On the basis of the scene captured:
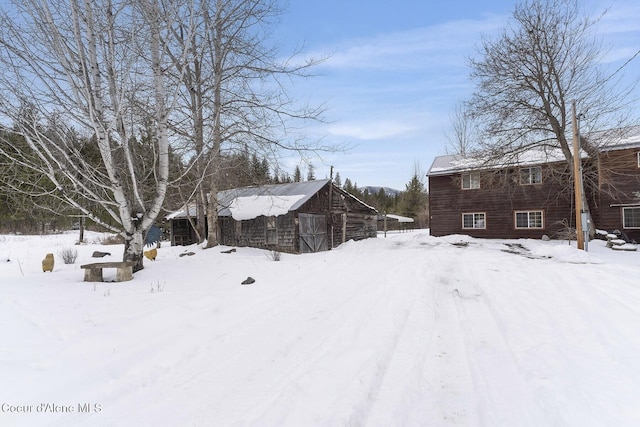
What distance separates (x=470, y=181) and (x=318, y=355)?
2240cm

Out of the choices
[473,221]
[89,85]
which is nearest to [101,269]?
[89,85]

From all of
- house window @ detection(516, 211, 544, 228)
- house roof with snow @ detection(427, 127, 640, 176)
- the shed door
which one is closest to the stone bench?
the shed door

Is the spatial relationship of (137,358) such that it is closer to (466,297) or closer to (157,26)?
(466,297)

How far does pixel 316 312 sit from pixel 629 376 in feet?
11.5

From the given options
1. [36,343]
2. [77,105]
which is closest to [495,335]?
[36,343]

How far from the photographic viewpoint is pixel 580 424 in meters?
2.25

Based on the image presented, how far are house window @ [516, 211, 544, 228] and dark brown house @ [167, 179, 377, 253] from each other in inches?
431

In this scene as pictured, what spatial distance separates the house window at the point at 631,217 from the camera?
58.6 feet

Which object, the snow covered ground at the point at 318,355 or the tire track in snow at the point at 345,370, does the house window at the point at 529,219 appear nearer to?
the snow covered ground at the point at 318,355

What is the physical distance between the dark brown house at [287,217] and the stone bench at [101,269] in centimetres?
893

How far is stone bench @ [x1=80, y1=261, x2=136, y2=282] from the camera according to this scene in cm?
668

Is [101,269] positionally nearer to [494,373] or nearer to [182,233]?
[494,373]

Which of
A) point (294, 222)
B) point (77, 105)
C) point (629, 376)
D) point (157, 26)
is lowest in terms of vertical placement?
point (629, 376)

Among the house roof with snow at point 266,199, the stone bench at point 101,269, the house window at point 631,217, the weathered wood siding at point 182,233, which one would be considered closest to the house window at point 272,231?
the house roof with snow at point 266,199
